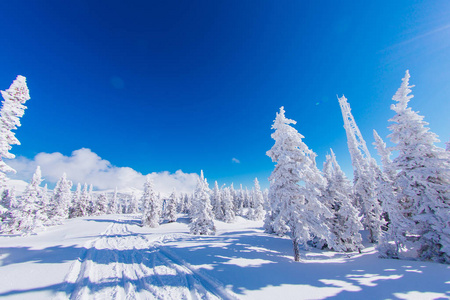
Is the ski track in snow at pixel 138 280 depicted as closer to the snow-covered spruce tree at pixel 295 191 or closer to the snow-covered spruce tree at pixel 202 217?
the snow-covered spruce tree at pixel 295 191

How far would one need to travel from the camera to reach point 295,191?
1406 centimetres

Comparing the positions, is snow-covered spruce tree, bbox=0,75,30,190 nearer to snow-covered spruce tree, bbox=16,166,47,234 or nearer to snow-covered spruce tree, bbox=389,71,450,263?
snow-covered spruce tree, bbox=16,166,47,234

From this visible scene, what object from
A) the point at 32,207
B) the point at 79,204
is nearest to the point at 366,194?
the point at 32,207

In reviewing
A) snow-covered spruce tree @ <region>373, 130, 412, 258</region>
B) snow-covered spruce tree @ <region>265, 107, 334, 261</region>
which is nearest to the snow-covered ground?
snow-covered spruce tree @ <region>265, 107, 334, 261</region>

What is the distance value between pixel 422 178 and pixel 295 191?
11003 mm

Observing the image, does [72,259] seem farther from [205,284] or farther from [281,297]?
[281,297]

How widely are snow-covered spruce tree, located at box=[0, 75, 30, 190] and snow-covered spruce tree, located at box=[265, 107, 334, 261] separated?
2146 centimetres

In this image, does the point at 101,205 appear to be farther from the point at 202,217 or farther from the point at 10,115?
the point at 10,115

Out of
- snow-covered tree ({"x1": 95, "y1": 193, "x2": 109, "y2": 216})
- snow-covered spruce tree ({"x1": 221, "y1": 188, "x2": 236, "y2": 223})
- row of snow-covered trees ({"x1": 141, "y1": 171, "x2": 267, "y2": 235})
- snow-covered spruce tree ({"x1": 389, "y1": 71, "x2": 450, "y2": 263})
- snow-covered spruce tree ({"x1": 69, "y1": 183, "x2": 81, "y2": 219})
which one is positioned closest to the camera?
snow-covered spruce tree ({"x1": 389, "y1": 71, "x2": 450, "y2": 263})

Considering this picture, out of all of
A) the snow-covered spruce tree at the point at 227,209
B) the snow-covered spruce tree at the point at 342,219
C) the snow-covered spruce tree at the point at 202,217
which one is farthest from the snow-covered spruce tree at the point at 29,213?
the snow-covered spruce tree at the point at 227,209

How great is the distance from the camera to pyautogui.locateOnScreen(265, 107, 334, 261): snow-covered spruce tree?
13578mm

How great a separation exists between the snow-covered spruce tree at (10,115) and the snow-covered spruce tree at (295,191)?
2146 centimetres

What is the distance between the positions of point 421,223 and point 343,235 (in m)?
8.85

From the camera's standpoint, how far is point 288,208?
1373cm
